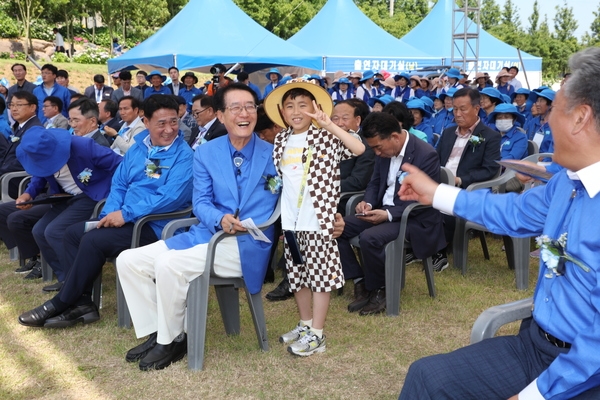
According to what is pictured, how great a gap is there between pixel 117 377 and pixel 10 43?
1082 inches

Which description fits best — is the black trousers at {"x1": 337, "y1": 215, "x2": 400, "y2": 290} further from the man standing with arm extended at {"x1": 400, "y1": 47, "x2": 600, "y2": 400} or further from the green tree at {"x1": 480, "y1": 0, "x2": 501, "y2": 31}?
the green tree at {"x1": 480, "y1": 0, "x2": 501, "y2": 31}

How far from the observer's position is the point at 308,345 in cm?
347

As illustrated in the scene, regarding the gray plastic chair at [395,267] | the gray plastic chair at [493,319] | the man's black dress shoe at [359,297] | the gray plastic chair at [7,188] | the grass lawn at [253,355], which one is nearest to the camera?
the gray plastic chair at [493,319]

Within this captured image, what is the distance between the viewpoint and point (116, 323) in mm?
4074

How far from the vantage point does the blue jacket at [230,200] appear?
336 centimetres

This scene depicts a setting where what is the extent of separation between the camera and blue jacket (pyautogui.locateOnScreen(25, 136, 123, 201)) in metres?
4.46

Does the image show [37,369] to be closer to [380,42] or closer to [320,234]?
[320,234]

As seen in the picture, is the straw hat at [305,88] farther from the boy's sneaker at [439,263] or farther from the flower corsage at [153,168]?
the boy's sneaker at [439,263]

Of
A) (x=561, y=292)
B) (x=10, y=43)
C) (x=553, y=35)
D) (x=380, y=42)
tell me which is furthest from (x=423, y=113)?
(x=553, y=35)

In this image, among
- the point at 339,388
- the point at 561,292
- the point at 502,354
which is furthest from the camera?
the point at 339,388

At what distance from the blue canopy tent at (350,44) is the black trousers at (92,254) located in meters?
13.7

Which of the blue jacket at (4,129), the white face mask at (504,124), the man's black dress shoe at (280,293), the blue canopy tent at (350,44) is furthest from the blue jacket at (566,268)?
the blue canopy tent at (350,44)

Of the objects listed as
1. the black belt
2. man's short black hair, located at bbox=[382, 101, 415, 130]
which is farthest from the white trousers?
man's short black hair, located at bbox=[382, 101, 415, 130]

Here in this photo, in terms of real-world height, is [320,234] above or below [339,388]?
above
